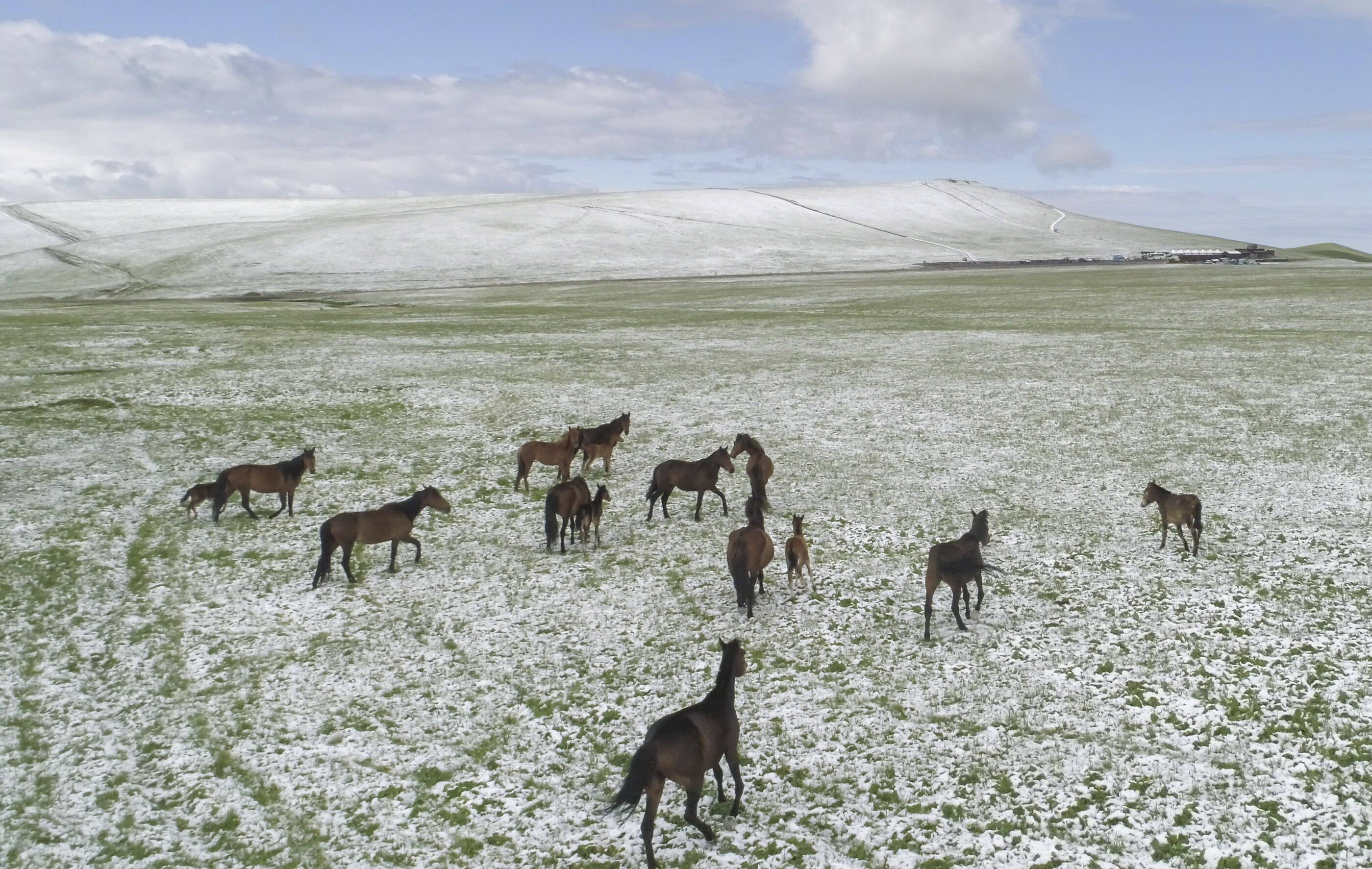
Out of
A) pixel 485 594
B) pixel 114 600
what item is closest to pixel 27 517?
pixel 114 600

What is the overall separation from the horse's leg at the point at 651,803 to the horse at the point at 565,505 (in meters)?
8.03

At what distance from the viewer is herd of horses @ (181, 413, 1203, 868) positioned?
7.56 meters

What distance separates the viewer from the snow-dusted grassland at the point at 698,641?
8.25 metres

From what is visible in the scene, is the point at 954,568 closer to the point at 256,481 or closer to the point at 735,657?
the point at 735,657

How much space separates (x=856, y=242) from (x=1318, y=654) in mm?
124377

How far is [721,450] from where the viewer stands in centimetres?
1745

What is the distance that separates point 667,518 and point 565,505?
290 centimetres

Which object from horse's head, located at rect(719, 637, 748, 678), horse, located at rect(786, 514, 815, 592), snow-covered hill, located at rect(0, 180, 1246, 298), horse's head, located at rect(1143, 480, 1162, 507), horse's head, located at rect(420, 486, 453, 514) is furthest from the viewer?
snow-covered hill, located at rect(0, 180, 1246, 298)

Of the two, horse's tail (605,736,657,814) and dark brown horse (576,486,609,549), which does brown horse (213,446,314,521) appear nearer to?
dark brown horse (576,486,609,549)

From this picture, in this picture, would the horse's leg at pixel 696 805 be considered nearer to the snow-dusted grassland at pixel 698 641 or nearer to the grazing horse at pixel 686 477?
the snow-dusted grassland at pixel 698 641

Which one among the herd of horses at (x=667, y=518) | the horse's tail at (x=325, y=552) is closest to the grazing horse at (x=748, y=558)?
the herd of horses at (x=667, y=518)

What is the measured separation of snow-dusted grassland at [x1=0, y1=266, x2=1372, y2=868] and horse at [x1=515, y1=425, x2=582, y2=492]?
2.40 feet

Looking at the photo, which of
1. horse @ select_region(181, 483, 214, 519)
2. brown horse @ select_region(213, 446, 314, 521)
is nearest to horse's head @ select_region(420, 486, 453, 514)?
brown horse @ select_region(213, 446, 314, 521)

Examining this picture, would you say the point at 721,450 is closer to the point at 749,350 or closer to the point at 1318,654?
the point at 1318,654
